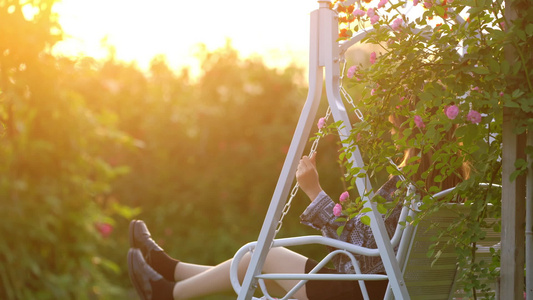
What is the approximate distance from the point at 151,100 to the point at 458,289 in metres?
5.80

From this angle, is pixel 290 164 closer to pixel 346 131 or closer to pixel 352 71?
pixel 346 131

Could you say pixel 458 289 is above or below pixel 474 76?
below

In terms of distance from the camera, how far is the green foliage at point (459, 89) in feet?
6.20

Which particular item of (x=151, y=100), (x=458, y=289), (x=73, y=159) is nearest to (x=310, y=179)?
(x=458, y=289)

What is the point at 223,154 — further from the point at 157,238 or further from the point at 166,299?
the point at 166,299

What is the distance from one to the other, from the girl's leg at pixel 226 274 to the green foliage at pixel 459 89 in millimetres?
1150

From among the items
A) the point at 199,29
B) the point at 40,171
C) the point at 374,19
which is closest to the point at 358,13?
the point at 374,19

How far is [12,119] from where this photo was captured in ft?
10.4

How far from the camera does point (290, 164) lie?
7.94ft

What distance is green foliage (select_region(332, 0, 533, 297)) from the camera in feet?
6.20

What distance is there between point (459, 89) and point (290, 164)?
2.21ft

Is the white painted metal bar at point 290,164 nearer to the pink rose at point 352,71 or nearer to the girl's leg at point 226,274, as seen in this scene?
the pink rose at point 352,71

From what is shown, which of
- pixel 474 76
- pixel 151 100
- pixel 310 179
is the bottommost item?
pixel 310 179

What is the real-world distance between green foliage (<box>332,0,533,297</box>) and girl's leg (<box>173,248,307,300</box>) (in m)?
1.15
